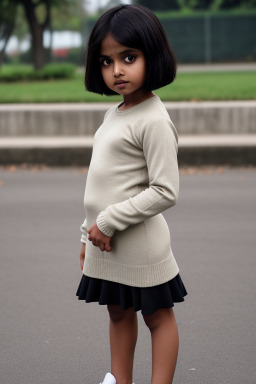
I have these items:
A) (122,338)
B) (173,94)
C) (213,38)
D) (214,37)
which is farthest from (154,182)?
(214,37)

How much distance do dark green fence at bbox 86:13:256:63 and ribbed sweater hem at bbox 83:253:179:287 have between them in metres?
31.4

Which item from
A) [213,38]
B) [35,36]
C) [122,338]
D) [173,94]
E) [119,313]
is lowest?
[213,38]

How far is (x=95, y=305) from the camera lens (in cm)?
505

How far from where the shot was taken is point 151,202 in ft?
9.50

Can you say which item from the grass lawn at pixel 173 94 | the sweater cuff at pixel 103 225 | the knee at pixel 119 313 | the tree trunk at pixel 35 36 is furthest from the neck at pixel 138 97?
the tree trunk at pixel 35 36

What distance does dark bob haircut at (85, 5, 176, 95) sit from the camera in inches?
115

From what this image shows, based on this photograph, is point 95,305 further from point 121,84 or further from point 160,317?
point 121,84

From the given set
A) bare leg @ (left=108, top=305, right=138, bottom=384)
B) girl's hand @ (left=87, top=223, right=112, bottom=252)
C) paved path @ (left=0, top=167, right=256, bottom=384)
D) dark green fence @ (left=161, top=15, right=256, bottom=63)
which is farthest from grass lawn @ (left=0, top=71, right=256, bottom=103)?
dark green fence @ (left=161, top=15, right=256, bottom=63)

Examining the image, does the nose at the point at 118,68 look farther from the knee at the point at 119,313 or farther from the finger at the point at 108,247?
the knee at the point at 119,313

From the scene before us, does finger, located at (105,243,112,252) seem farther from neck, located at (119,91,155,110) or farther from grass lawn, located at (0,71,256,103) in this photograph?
grass lawn, located at (0,71,256,103)

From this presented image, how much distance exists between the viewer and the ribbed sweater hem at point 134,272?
9.87ft

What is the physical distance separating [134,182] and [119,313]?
0.51m

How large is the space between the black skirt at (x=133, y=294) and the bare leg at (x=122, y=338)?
0.29 feet

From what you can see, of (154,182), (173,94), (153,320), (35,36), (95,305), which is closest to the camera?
(154,182)
